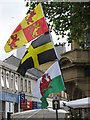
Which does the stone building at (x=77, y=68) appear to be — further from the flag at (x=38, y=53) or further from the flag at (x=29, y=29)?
the flag at (x=38, y=53)

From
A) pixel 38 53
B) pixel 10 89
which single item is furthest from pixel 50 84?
pixel 10 89

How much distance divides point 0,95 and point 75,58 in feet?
42.1

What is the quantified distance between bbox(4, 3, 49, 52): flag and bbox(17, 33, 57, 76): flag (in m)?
0.20

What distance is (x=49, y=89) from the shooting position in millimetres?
10805

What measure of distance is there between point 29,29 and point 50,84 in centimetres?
191

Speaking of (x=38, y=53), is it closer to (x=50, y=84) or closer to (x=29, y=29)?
(x=29, y=29)

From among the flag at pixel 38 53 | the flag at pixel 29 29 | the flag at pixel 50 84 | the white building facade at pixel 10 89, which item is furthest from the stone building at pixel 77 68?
the flag at pixel 50 84

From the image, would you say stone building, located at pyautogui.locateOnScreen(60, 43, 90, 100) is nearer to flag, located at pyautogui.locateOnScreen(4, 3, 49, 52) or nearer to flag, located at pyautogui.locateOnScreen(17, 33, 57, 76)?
flag, located at pyautogui.locateOnScreen(4, 3, 49, 52)

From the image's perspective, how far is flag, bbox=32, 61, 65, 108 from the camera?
10523mm

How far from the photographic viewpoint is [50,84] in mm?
10773

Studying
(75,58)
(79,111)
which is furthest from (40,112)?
(75,58)

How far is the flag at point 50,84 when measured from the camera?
10.5m

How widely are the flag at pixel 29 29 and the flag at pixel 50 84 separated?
1.21m

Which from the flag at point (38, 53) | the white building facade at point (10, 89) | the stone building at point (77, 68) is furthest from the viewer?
the white building facade at point (10, 89)
